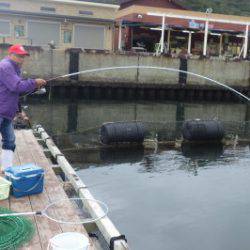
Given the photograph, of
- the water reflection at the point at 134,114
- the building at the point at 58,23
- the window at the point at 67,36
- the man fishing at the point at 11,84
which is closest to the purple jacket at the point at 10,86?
the man fishing at the point at 11,84

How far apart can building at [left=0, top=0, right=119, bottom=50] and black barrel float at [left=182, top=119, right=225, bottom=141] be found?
20.9 m

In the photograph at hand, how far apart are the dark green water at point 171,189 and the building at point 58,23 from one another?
17387 mm

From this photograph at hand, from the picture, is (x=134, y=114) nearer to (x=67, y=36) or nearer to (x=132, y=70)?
(x=132, y=70)

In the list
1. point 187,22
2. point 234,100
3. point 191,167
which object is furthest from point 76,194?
point 187,22

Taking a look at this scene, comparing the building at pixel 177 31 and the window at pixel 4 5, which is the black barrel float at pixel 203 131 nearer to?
the building at pixel 177 31

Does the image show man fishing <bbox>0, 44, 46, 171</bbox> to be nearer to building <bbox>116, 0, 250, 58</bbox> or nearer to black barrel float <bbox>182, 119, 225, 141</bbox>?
black barrel float <bbox>182, 119, 225, 141</bbox>

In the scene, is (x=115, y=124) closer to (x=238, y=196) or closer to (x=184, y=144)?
(x=184, y=144)

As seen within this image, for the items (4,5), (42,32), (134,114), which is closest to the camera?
(134,114)

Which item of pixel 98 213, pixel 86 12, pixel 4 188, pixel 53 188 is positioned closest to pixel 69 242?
pixel 98 213

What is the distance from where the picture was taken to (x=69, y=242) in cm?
409

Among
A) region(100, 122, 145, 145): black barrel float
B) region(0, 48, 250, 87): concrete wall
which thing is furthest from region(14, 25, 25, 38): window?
region(100, 122, 145, 145): black barrel float

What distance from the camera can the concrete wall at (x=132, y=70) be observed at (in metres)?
24.2

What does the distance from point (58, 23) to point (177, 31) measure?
420 inches

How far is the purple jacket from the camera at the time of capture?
5.70 metres
